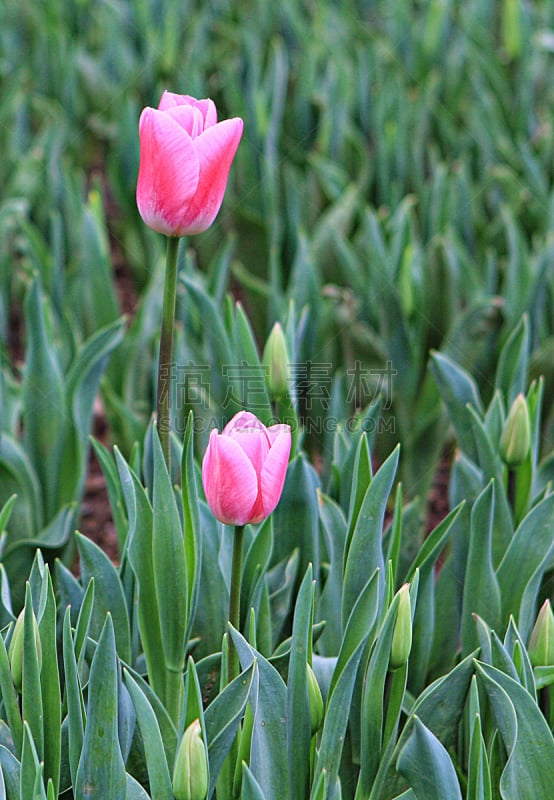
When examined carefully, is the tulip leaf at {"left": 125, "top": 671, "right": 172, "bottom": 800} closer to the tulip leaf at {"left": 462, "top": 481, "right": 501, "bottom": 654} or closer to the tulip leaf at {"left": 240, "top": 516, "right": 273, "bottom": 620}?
the tulip leaf at {"left": 240, "top": 516, "right": 273, "bottom": 620}

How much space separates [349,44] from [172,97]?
2.00 m

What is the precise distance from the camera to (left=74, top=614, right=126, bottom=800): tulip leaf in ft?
2.80

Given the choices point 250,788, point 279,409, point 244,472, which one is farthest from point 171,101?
point 250,788

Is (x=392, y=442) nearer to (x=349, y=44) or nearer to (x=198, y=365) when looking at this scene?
(x=198, y=365)

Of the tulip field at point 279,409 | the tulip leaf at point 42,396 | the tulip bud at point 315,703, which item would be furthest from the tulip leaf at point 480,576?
the tulip leaf at point 42,396

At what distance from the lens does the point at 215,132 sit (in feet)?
2.99

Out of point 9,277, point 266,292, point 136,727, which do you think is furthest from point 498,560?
point 9,277

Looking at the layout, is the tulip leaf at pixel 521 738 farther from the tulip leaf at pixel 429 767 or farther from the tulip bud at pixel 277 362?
the tulip bud at pixel 277 362

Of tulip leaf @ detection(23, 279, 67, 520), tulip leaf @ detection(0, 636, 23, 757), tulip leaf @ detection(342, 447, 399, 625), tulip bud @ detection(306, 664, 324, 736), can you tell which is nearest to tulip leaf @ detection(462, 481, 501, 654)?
tulip leaf @ detection(342, 447, 399, 625)

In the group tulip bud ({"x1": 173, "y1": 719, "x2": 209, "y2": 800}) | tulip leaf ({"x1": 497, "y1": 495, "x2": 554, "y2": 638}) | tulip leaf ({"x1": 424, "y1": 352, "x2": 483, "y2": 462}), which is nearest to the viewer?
tulip bud ({"x1": 173, "y1": 719, "x2": 209, "y2": 800})

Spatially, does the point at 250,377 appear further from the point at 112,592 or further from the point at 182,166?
the point at 182,166

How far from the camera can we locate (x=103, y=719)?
856 mm

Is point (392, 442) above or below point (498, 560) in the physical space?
above

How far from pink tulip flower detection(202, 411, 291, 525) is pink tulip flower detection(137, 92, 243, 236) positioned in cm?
19
